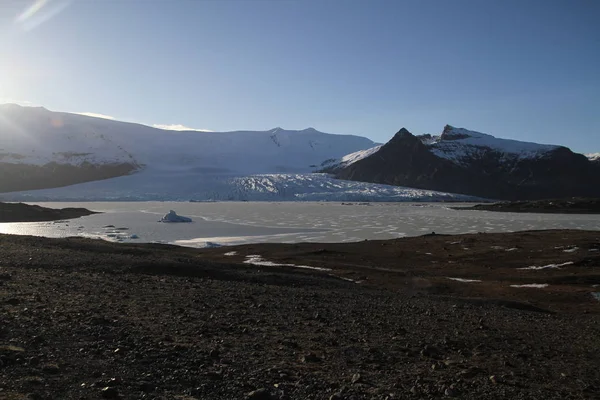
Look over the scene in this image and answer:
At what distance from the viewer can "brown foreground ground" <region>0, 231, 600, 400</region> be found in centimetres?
604

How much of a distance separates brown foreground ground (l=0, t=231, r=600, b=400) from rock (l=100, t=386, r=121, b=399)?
0.03 metres

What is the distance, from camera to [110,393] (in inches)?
209

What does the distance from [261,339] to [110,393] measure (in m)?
3.46

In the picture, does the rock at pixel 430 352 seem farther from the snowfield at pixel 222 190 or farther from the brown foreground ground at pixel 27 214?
the snowfield at pixel 222 190

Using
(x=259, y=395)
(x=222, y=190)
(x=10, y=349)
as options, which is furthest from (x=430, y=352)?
(x=222, y=190)

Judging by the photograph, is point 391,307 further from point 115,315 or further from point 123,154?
point 123,154

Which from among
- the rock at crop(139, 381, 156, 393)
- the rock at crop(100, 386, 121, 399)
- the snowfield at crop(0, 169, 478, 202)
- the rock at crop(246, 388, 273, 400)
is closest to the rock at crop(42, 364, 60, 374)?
the rock at crop(100, 386, 121, 399)

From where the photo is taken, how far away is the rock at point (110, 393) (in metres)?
5.27

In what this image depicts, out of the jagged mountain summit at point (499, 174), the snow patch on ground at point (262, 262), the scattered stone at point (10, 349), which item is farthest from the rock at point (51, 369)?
the jagged mountain summit at point (499, 174)

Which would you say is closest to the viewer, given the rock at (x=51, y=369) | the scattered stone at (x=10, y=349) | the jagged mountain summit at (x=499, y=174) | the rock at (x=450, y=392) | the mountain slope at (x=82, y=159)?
the rock at (x=51, y=369)

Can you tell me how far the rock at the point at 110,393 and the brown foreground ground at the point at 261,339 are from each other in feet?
0.09

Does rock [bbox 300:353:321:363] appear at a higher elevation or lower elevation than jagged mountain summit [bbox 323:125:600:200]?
lower

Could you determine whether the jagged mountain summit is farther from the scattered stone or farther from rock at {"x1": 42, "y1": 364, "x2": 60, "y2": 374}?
rock at {"x1": 42, "y1": 364, "x2": 60, "y2": 374}

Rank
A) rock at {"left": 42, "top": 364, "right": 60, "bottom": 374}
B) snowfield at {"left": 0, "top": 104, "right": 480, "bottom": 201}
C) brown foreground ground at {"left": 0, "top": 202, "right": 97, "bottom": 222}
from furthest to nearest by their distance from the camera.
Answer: snowfield at {"left": 0, "top": 104, "right": 480, "bottom": 201}
brown foreground ground at {"left": 0, "top": 202, "right": 97, "bottom": 222}
rock at {"left": 42, "top": 364, "right": 60, "bottom": 374}
